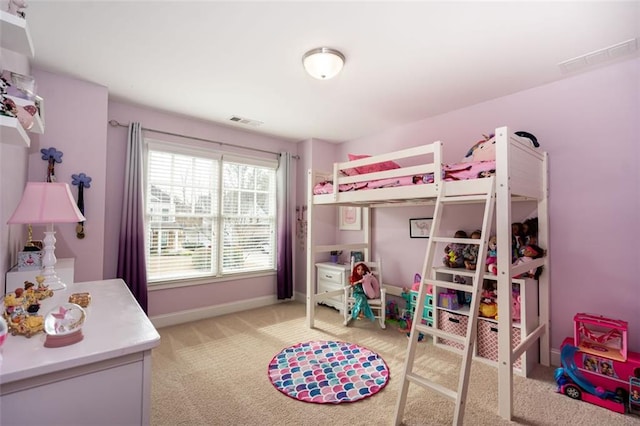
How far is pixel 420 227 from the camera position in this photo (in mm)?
3660

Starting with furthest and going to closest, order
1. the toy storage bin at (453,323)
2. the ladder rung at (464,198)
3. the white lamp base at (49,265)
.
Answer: the toy storage bin at (453,323)
the ladder rung at (464,198)
the white lamp base at (49,265)

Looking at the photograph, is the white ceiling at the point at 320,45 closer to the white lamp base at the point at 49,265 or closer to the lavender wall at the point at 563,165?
the lavender wall at the point at 563,165

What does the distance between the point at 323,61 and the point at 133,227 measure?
260 centimetres

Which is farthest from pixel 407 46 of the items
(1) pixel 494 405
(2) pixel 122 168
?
(2) pixel 122 168

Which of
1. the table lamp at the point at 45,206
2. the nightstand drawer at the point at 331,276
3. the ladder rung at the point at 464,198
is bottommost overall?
the nightstand drawer at the point at 331,276

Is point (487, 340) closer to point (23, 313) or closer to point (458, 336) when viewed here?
point (458, 336)

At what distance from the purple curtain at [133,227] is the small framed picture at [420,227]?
10.2 feet

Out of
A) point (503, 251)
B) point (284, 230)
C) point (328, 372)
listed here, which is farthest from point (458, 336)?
point (284, 230)

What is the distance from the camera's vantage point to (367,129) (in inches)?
162

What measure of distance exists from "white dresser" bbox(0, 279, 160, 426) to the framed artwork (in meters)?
3.46

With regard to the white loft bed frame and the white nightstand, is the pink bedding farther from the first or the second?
the white nightstand

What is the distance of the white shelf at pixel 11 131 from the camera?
109cm

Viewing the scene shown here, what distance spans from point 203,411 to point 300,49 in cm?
258

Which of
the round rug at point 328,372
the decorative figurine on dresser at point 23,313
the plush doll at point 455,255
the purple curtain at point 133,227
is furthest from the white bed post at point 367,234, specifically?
the decorative figurine on dresser at point 23,313
